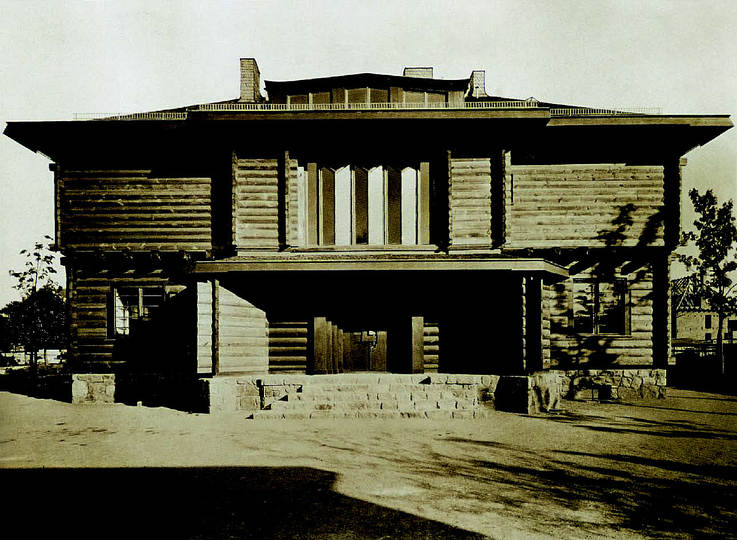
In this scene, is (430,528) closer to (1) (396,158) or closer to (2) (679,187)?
(1) (396,158)

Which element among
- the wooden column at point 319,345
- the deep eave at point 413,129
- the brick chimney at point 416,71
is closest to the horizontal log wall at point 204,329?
the wooden column at point 319,345

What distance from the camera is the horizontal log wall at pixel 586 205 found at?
14898mm

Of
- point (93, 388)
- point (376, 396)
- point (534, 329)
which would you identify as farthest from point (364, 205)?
point (93, 388)

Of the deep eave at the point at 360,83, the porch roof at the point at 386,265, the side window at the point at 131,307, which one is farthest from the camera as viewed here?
the deep eave at the point at 360,83

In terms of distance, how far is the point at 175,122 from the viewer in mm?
14562

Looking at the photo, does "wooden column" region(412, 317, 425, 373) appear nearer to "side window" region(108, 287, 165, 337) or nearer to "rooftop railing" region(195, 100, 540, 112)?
"rooftop railing" region(195, 100, 540, 112)

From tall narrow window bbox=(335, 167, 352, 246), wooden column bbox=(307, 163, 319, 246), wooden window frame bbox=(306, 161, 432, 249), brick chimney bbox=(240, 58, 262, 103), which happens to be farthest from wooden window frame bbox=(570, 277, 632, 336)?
brick chimney bbox=(240, 58, 262, 103)

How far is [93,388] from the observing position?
1459 centimetres

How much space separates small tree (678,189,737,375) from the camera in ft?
64.1

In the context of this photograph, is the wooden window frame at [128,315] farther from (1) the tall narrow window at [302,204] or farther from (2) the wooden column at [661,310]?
(2) the wooden column at [661,310]

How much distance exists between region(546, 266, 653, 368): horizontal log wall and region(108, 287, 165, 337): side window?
12772mm

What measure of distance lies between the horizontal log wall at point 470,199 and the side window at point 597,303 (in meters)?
3.76

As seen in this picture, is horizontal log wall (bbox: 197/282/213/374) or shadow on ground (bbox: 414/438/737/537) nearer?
shadow on ground (bbox: 414/438/737/537)

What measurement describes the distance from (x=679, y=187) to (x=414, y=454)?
41.5 feet
